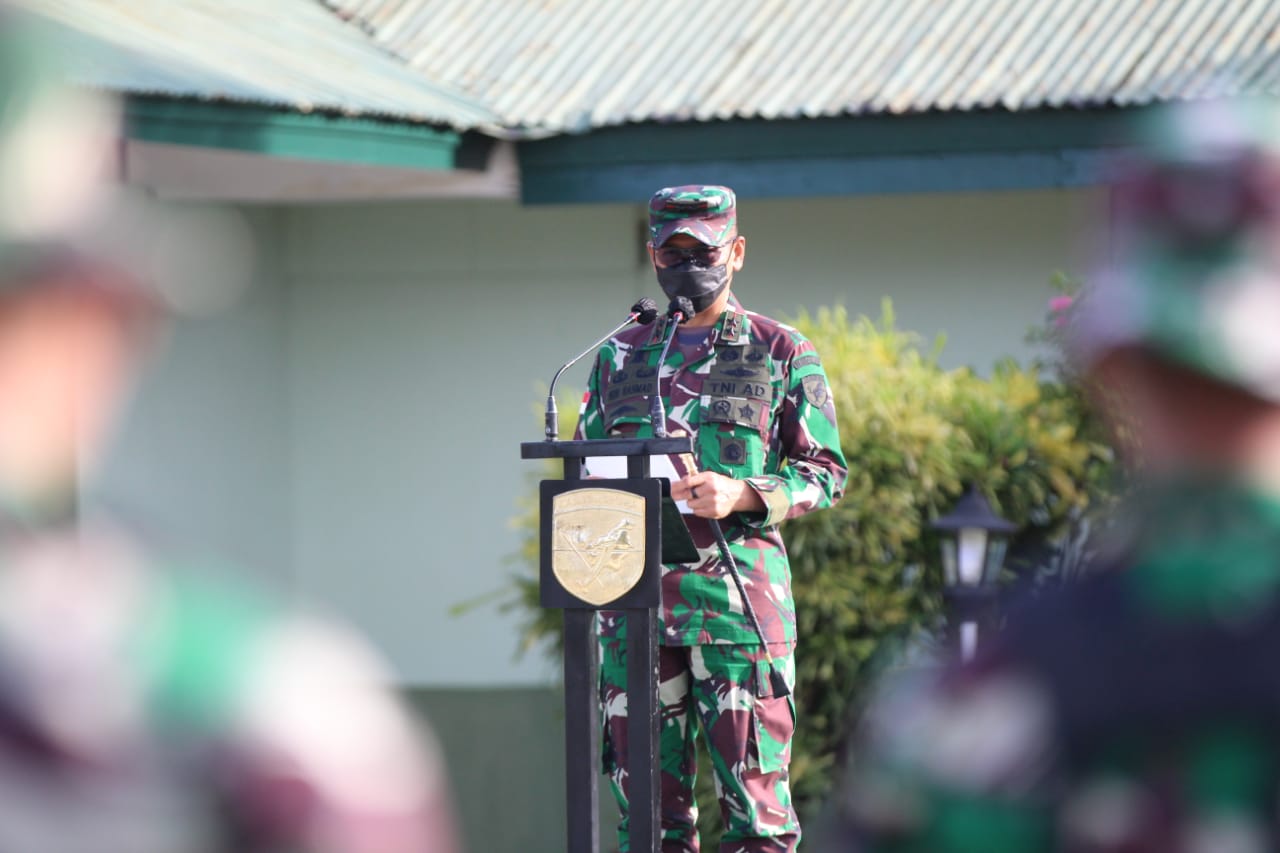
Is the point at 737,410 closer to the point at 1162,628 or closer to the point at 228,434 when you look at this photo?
the point at 1162,628

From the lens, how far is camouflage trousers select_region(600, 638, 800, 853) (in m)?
4.00

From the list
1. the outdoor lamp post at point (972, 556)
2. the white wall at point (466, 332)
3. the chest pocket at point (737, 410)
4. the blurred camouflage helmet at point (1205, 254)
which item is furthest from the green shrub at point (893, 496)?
the blurred camouflage helmet at point (1205, 254)

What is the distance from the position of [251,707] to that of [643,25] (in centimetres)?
752

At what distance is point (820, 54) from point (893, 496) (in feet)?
8.20

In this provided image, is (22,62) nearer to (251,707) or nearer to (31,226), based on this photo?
(31,226)

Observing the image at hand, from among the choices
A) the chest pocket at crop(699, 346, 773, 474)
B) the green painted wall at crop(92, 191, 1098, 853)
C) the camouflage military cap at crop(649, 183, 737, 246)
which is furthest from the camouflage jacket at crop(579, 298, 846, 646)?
the green painted wall at crop(92, 191, 1098, 853)

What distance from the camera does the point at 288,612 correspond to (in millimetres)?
1063

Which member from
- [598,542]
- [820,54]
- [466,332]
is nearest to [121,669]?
[598,542]

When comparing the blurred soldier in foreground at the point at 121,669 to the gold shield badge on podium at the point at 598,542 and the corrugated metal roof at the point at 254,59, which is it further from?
the corrugated metal roof at the point at 254,59

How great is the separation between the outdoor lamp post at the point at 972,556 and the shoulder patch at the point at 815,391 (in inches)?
72.3

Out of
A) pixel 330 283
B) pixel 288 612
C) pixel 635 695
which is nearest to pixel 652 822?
pixel 635 695

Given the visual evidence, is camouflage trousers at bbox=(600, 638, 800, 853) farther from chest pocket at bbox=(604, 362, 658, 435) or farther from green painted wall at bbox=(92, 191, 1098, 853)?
green painted wall at bbox=(92, 191, 1098, 853)

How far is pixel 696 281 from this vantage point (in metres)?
4.07

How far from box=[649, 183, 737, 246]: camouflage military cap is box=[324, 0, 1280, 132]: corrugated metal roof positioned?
3.40 m
